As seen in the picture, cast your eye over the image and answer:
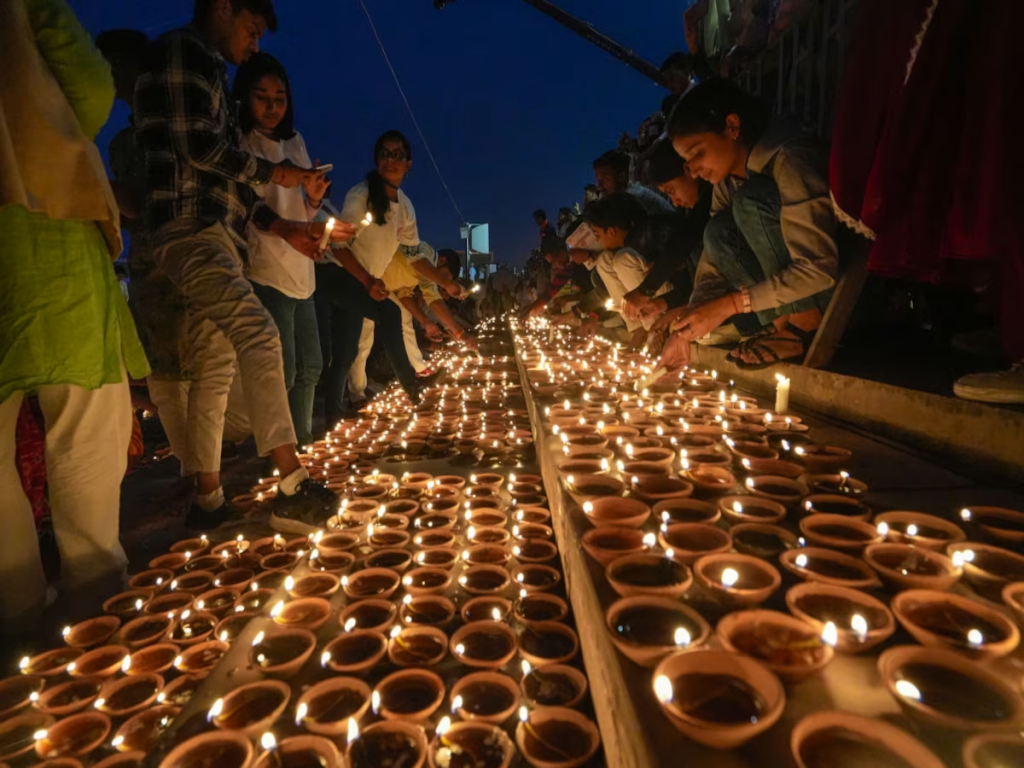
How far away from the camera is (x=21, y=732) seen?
1488 mm

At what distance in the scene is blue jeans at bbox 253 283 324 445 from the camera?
368 cm

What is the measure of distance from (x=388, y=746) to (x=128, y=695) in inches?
35.8

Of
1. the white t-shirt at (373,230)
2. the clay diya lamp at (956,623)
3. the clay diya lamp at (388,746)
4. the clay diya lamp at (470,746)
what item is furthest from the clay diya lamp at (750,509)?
the white t-shirt at (373,230)

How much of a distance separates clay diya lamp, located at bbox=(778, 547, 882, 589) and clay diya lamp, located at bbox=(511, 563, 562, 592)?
0.78 m

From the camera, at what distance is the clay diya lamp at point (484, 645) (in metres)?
1.50

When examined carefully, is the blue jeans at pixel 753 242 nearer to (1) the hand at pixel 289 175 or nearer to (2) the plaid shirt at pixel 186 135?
(1) the hand at pixel 289 175

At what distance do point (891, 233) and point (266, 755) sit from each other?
2.81 meters

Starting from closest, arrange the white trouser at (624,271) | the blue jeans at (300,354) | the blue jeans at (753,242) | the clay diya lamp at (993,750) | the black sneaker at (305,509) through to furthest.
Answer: the clay diya lamp at (993,750), the black sneaker at (305,509), the blue jeans at (753,242), the blue jeans at (300,354), the white trouser at (624,271)

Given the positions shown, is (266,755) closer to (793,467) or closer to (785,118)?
(793,467)

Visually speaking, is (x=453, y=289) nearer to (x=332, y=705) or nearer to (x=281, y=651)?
(x=281, y=651)

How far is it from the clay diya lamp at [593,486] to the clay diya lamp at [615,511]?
0.12 metres

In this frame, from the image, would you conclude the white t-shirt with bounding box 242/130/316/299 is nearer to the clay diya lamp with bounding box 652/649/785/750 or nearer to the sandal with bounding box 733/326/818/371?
the sandal with bounding box 733/326/818/371

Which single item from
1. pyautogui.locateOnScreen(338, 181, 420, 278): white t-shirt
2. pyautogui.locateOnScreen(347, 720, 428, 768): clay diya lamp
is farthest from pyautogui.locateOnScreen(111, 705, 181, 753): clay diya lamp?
pyautogui.locateOnScreen(338, 181, 420, 278): white t-shirt

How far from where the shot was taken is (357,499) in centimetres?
275
